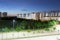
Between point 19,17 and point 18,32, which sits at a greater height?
point 19,17

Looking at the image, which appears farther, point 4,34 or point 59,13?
point 59,13

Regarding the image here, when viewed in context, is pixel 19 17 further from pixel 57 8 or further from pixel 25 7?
pixel 57 8

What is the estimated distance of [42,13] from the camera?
83.9 inches

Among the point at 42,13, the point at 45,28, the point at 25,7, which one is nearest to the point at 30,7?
the point at 25,7

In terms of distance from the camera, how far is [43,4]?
2139 millimetres

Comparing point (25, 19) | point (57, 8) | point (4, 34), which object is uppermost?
point (57, 8)

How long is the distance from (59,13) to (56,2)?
17 cm

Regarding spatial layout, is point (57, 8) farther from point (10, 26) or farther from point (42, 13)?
point (10, 26)

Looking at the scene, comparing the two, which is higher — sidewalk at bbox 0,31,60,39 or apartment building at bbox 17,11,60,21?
apartment building at bbox 17,11,60,21

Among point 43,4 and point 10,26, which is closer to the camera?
point 10,26

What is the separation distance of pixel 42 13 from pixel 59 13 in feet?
0.88

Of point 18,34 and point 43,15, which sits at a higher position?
point 43,15

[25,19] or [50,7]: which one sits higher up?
[50,7]

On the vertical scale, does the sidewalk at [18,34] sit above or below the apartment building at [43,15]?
below
